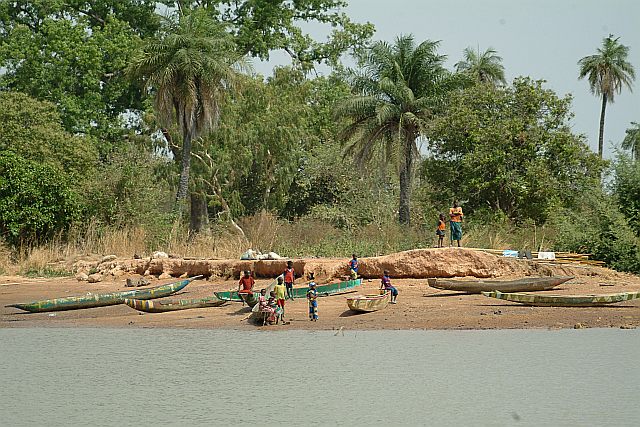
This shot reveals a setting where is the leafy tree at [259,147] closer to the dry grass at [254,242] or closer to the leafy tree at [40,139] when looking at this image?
the leafy tree at [40,139]

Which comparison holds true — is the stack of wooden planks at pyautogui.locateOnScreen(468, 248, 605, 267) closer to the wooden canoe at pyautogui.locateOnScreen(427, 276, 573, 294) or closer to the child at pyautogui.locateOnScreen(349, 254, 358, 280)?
the wooden canoe at pyautogui.locateOnScreen(427, 276, 573, 294)

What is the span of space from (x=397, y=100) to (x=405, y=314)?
19.7 metres

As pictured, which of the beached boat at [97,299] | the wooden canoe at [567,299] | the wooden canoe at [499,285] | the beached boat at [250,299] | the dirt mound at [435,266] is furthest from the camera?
the dirt mound at [435,266]

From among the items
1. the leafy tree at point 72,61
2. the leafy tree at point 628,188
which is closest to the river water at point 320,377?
the leafy tree at point 628,188

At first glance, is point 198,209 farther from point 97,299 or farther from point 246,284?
point 246,284

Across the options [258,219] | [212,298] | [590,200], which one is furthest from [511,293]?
[258,219]

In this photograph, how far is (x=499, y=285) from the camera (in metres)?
21.6

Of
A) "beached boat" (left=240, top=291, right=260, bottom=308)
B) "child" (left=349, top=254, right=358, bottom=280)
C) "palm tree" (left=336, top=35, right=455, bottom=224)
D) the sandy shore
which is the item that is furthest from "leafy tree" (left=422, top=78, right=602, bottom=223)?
"beached boat" (left=240, top=291, right=260, bottom=308)

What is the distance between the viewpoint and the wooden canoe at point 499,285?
21.5 m

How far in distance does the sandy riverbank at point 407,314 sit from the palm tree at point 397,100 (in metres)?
14.5

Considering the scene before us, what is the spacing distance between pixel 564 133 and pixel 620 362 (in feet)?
73.9

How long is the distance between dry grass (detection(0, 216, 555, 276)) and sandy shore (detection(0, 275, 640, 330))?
4469 mm

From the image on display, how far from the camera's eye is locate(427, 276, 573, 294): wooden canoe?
70.5 feet

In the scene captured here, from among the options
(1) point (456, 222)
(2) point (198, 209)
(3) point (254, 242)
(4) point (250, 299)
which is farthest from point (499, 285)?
(2) point (198, 209)
